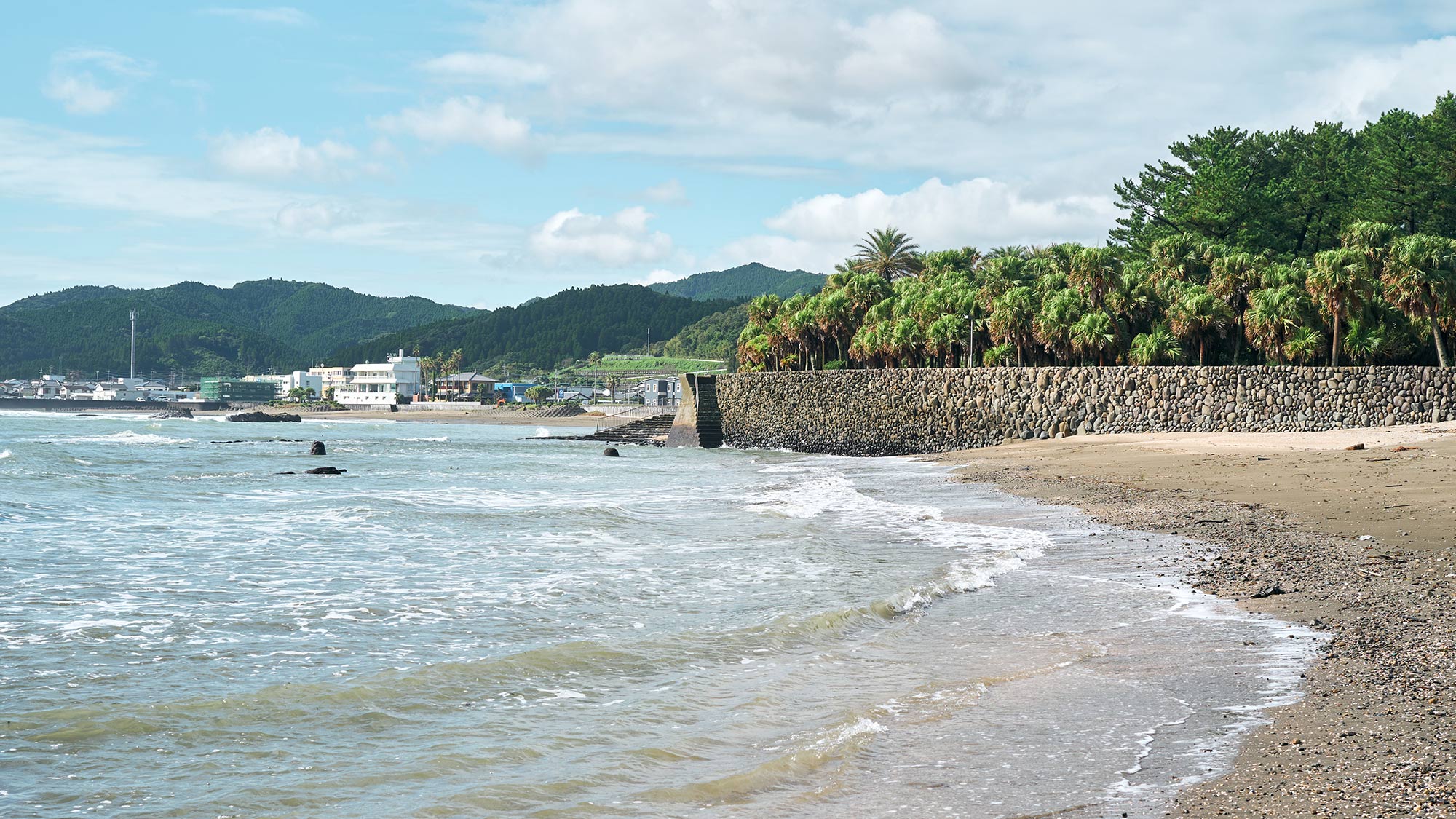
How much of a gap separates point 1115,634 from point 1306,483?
13.5 m

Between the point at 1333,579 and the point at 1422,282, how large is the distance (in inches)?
1129

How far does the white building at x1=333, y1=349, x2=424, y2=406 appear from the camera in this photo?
184 m

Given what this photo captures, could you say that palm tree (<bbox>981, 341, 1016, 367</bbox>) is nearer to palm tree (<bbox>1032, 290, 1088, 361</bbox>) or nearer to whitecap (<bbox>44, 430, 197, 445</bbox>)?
Result: palm tree (<bbox>1032, 290, 1088, 361</bbox>)

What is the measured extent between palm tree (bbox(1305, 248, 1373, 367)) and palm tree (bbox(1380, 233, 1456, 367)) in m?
0.73

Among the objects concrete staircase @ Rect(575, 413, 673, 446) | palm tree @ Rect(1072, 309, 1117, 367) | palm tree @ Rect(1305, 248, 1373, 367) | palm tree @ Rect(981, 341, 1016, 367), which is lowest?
concrete staircase @ Rect(575, 413, 673, 446)

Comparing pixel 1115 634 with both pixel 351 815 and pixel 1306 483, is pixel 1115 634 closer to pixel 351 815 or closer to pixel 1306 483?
pixel 351 815

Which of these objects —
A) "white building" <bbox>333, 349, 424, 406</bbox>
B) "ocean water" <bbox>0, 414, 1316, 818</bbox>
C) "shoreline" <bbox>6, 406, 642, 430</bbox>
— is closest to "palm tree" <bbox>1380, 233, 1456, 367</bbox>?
"ocean water" <bbox>0, 414, 1316, 818</bbox>

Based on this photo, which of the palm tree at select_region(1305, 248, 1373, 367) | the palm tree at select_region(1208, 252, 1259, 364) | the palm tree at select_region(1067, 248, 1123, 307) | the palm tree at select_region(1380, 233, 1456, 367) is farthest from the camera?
the palm tree at select_region(1067, 248, 1123, 307)

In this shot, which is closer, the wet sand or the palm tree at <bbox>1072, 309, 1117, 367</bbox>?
the palm tree at <bbox>1072, 309, 1117, 367</bbox>

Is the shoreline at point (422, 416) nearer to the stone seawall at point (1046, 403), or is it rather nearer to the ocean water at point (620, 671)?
the stone seawall at point (1046, 403)

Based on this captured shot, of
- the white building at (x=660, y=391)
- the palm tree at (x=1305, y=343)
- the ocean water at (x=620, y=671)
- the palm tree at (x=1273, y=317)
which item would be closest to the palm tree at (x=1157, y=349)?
the palm tree at (x=1273, y=317)

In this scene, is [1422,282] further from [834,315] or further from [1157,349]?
[834,315]

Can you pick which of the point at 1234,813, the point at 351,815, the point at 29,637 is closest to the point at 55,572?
the point at 29,637

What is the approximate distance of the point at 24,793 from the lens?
555 centimetres
